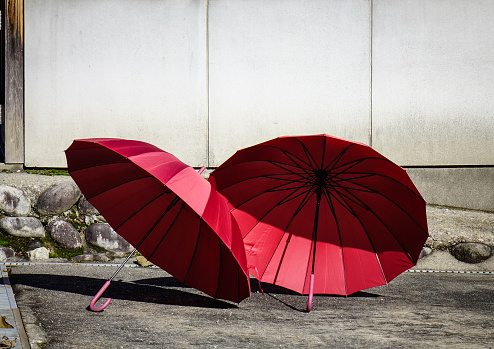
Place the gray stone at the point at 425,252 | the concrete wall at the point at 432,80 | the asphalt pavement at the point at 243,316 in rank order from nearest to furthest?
1. the asphalt pavement at the point at 243,316
2. the gray stone at the point at 425,252
3. the concrete wall at the point at 432,80

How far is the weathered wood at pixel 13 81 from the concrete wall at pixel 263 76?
0.12 m

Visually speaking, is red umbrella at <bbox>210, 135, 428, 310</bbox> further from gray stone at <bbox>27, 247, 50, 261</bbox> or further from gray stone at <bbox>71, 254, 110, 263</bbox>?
gray stone at <bbox>27, 247, 50, 261</bbox>

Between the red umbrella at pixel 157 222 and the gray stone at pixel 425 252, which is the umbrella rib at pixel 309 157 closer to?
the red umbrella at pixel 157 222

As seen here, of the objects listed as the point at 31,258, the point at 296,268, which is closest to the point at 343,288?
the point at 296,268

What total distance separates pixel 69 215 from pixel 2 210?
0.75 meters

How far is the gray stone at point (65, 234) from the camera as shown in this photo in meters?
6.93

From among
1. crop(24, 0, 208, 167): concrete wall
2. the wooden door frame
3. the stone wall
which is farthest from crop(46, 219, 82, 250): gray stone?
the wooden door frame

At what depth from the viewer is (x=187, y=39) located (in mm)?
8203

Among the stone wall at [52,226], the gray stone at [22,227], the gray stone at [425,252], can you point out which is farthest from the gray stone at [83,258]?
the gray stone at [425,252]

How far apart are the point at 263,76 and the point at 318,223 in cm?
405

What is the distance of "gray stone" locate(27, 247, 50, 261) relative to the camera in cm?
663

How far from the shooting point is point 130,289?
5.06 metres

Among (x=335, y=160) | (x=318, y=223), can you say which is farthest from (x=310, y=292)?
(x=335, y=160)

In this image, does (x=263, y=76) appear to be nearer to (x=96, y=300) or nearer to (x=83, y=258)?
(x=83, y=258)
